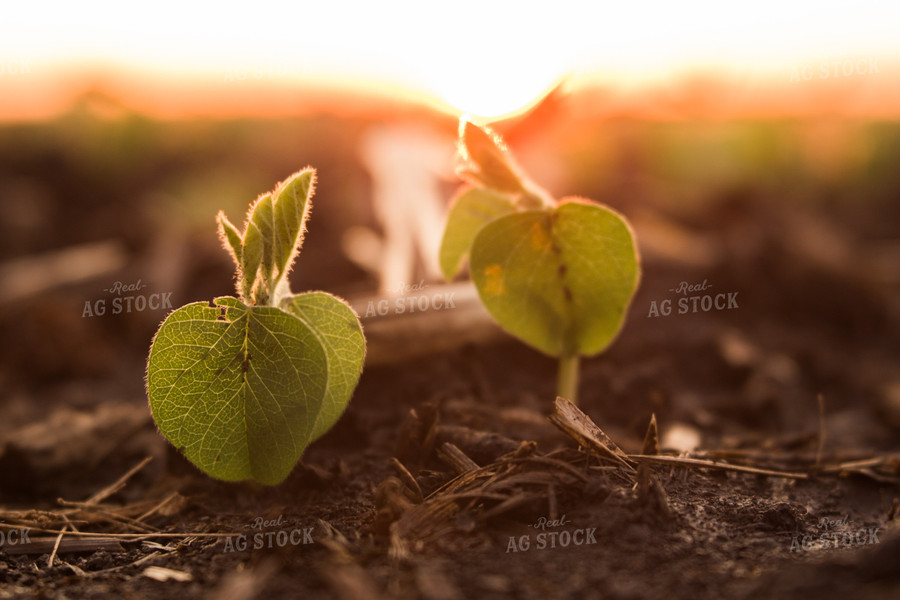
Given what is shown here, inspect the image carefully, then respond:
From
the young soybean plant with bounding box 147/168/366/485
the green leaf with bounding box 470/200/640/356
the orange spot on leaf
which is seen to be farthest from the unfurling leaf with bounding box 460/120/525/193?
the young soybean plant with bounding box 147/168/366/485

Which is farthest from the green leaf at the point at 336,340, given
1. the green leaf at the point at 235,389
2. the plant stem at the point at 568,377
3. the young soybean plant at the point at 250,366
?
the plant stem at the point at 568,377

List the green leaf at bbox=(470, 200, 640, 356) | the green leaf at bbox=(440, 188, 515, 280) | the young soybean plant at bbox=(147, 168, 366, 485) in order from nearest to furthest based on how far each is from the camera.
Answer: the young soybean plant at bbox=(147, 168, 366, 485)
the green leaf at bbox=(470, 200, 640, 356)
the green leaf at bbox=(440, 188, 515, 280)

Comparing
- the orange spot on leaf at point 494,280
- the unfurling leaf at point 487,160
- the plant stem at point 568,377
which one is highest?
the unfurling leaf at point 487,160

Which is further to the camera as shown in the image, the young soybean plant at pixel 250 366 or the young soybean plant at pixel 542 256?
the young soybean plant at pixel 542 256

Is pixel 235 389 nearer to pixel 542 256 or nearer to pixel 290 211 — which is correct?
pixel 290 211

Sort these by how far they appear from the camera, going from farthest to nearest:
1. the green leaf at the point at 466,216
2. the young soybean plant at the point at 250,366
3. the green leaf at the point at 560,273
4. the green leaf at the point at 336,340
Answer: the green leaf at the point at 466,216 → the green leaf at the point at 560,273 → the green leaf at the point at 336,340 → the young soybean plant at the point at 250,366

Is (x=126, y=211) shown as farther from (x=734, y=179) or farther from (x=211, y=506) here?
(x=734, y=179)

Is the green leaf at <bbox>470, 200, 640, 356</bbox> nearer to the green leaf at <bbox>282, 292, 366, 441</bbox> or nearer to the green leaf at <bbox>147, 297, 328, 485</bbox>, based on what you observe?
the green leaf at <bbox>282, 292, 366, 441</bbox>

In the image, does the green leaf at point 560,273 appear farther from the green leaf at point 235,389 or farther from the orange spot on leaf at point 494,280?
the green leaf at point 235,389
